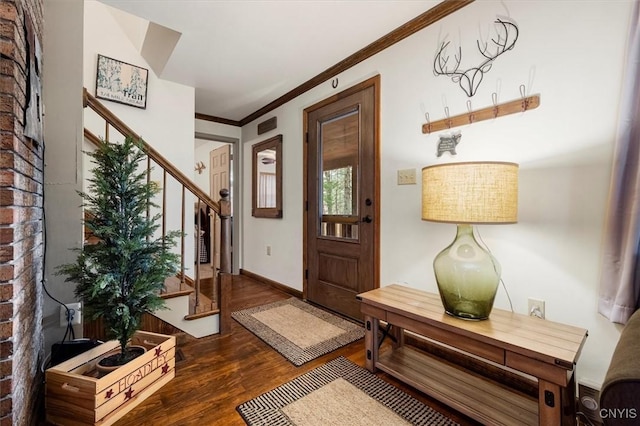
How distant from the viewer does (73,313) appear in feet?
5.31

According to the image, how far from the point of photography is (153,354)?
5.19 ft

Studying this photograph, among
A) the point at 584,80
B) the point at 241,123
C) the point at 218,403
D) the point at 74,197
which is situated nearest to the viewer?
the point at 584,80

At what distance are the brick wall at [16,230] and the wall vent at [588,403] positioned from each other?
92.3 inches

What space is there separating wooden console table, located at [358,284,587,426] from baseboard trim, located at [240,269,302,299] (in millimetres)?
1525

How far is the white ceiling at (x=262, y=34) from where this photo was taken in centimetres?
191

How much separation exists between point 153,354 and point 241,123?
354 centimetres

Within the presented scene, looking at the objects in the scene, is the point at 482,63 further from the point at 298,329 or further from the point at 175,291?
the point at 175,291

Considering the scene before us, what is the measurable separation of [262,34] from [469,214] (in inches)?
79.4

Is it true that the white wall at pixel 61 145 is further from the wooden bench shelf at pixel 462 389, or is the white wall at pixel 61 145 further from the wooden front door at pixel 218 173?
the wooden front door at pixel 218 173

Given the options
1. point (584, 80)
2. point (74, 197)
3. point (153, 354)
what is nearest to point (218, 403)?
point (153, 354)

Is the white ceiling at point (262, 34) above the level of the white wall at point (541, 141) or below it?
above

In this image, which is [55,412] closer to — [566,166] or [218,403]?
[218,403]

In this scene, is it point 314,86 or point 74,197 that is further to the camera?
point 314,86

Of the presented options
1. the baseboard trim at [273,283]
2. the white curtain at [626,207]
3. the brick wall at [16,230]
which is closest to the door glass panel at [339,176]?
the baseboard trim at [273,283]
